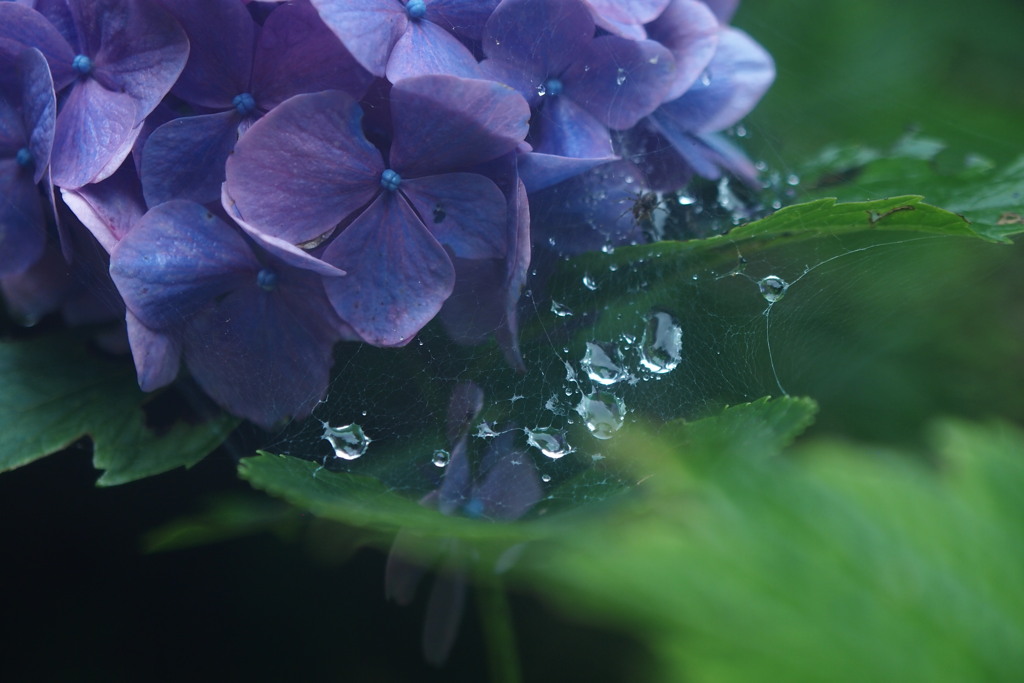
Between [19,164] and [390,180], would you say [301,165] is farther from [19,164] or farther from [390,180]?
[19,164]

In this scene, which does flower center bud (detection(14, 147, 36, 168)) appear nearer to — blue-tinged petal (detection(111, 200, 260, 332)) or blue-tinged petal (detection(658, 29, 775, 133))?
blue-tinged petal (detection(111, 200, 260, 332))

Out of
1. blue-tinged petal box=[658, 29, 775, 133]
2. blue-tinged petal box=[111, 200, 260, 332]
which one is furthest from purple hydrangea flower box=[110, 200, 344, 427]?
blue-tinged petal box=[658, 29, 775, 133]

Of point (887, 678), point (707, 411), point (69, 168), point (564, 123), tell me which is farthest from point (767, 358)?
point (69, 168)

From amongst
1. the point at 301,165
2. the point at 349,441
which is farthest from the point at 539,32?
the point at 349,441

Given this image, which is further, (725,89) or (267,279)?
(725,89)

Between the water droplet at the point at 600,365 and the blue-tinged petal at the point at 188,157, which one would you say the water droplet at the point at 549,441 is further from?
the blue-tinged petal at the point at 188,157

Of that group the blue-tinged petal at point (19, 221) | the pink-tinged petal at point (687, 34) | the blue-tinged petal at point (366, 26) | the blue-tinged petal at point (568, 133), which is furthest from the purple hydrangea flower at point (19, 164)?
the pink-tinged petal at point (687, 34)

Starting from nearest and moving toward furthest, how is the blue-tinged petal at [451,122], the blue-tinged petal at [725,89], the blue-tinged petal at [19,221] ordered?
the blue-tinged petal at [451,122] → the blue-tinged petal at [19,221] → the blue-tinged petal at [725,89]

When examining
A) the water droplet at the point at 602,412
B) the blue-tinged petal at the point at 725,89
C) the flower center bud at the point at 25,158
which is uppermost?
the blue-tinged petal at the point at 725,89
